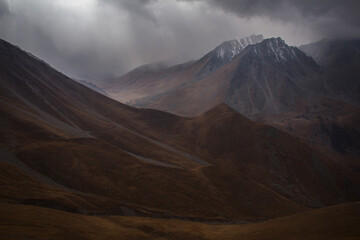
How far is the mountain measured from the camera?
245 ft

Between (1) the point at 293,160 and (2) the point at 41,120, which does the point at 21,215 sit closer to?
(2) the point at 41,120

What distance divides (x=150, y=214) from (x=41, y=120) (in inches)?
2835

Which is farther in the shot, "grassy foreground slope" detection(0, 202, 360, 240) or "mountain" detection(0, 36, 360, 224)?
"mountain" detection(0, 36, 360, 224)

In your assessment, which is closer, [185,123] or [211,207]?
[211,207]

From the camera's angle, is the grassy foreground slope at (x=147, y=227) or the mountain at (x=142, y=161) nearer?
the grassy foreground slope at (x=147, y=227)

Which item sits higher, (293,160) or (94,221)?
(293,160)

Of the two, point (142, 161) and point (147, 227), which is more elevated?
point (142, 161)

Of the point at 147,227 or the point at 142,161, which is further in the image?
the point at 142,161

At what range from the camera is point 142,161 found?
99812mm

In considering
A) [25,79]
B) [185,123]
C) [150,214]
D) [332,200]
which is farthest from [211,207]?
[25,79]

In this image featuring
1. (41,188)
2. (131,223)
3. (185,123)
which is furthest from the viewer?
(185,123)

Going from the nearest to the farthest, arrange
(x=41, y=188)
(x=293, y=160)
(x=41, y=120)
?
(x=41, y=188), (x=41, y=120), (x=293, y=160)

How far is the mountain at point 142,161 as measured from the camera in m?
74.8

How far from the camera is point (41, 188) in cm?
5997
